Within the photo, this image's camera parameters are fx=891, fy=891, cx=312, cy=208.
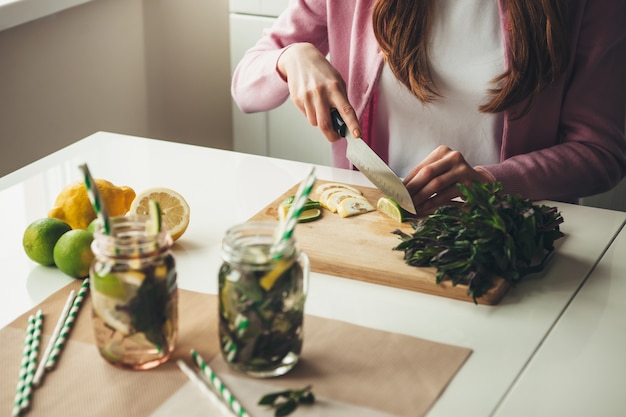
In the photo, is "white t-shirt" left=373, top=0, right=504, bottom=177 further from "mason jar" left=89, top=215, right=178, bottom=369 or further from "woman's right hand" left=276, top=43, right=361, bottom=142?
"mason jar" left=89, top=215, right=178, bottom=369

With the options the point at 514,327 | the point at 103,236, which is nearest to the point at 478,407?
the point at 514,327

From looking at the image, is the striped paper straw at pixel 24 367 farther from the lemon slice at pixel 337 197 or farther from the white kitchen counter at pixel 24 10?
the white kitchen counter at pixel 24 10

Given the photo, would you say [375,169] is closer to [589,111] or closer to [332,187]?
[332,187]

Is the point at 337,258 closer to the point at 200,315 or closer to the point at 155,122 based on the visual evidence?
the point at 200,315

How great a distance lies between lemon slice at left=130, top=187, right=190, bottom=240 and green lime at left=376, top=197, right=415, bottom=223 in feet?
1.01

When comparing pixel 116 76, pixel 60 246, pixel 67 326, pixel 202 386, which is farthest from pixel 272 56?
pixel 116 76

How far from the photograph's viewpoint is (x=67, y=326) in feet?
3.53

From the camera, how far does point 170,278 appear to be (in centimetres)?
95

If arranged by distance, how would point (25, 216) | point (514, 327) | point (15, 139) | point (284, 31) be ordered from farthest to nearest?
point (15, 139) → point (284, 31) → point (25, 216) → point (514, 327)

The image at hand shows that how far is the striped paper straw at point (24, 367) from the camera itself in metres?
0.92

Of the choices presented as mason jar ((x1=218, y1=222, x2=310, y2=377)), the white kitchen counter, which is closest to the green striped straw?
mason jar ((x1=218, y1=222, x2=310, y2=377))

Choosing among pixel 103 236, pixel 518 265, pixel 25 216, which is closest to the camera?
pixel 103 236

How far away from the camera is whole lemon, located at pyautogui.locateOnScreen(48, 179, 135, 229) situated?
4.28ft

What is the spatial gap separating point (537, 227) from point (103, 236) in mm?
615
